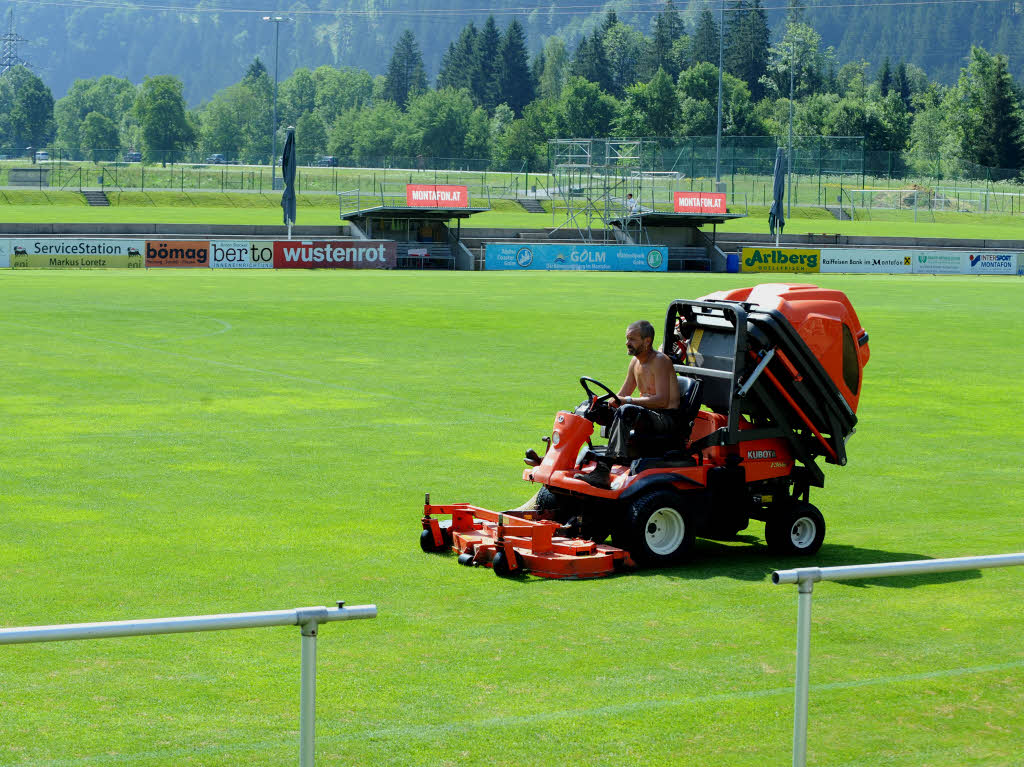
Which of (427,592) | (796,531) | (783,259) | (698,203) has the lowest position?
(427,592)

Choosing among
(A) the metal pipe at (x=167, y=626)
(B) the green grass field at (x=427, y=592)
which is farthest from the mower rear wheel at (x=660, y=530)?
(A) the metal pipe at (x=167, y=626)

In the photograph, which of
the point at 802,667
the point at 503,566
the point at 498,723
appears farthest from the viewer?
the point at 503,566

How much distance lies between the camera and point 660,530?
37.4 ft

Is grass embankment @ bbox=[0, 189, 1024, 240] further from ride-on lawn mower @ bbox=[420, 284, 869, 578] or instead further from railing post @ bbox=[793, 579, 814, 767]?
railing post @ bbox=[793, 579, 814, 767]

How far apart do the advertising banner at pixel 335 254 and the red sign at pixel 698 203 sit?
55.0ft

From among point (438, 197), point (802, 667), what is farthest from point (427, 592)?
point (438, 197)

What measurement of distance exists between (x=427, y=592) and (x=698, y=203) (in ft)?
209

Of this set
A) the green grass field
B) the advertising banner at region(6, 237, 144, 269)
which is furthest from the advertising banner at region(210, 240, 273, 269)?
the green grass field

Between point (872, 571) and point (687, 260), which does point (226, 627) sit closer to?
point (872, 571)

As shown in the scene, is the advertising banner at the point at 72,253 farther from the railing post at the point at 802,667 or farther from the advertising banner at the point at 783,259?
the railing post at the point at 802,667

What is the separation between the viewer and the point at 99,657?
8.63 metres

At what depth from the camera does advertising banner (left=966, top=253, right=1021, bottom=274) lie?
234ft

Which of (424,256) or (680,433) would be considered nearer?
(680,433)

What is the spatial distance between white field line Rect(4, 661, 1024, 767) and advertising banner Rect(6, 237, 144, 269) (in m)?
52.9
